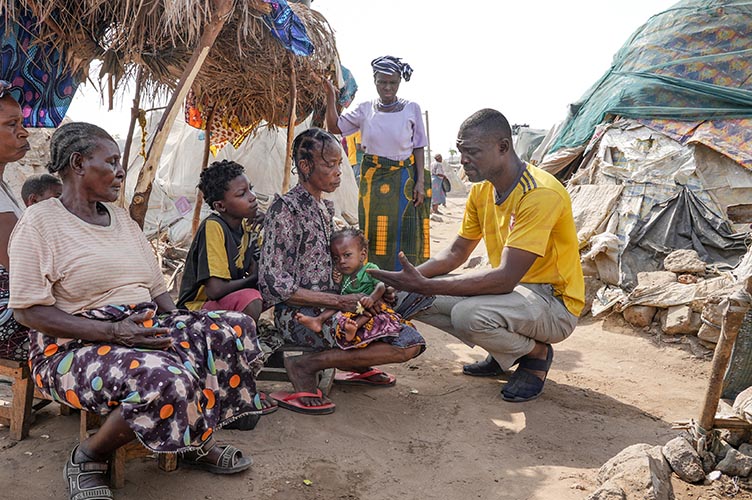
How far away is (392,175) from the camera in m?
5.12

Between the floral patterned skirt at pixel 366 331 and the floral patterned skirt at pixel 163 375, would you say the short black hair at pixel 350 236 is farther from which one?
the floral patterned skirt at pixel 163 375

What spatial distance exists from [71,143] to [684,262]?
5.56m

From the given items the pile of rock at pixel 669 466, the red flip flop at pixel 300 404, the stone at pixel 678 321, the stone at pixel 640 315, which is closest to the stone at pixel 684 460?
the pile of rock at pixel 669 466

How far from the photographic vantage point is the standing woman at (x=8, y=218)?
2496 mm

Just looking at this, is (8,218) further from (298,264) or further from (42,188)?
(298,264)

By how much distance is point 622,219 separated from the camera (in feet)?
21.9

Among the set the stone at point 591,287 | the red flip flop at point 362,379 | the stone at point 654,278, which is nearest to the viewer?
the red flip flop at point 362,379

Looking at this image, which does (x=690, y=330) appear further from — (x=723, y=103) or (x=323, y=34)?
(x=323, y=34)

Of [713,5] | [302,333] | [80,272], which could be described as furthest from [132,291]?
[713,5]

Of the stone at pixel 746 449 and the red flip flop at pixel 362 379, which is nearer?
the stone at pixel 746 449

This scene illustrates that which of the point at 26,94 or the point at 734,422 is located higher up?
the point at 26,94

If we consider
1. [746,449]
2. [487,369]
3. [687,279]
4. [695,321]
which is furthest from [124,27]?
[687,279]

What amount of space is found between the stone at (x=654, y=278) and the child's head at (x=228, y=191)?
4152mm

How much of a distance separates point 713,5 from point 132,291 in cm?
837
